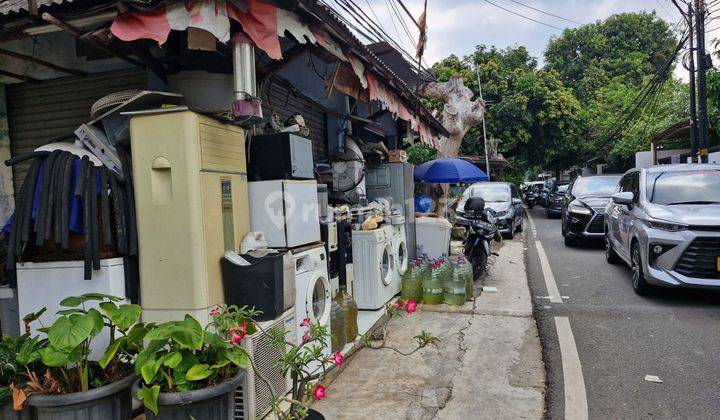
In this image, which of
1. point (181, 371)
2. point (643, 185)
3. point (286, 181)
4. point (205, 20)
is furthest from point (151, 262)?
point (643, 185)

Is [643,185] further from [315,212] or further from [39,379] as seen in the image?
[39,379]

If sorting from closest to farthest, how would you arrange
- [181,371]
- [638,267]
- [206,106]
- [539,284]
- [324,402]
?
[181,371], [324,402], [206,106], [638,267], [539,284]

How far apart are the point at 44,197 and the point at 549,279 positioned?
6912 mm

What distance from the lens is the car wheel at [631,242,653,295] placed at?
231 inches

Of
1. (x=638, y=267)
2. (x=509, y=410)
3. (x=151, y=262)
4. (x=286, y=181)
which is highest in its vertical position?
(x=286, y=181)

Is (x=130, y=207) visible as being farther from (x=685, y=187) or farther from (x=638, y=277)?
(x=685, y=187)

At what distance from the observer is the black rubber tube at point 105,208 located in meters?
2.79

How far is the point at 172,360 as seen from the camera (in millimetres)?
2137

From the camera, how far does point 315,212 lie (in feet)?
13.4

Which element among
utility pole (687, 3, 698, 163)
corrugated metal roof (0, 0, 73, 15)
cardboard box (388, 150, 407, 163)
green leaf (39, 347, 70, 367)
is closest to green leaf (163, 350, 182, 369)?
green leaf (39, 347, 70, 367)

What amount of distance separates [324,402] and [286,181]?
1.70 meters

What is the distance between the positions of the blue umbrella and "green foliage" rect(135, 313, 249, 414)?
6.63m

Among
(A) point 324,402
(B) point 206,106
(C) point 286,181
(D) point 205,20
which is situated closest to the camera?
(D) point 205,20

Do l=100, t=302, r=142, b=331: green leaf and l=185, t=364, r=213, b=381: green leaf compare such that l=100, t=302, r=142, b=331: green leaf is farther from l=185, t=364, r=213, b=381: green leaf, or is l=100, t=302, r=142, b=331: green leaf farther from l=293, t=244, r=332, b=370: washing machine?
l=293, t=244, r=332, b=370: washing machine
